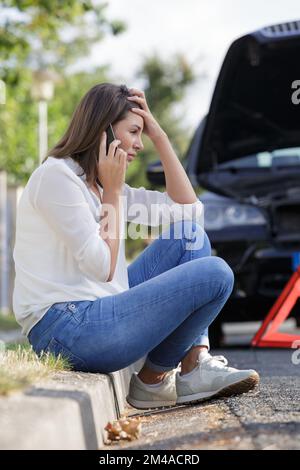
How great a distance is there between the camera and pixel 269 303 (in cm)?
638

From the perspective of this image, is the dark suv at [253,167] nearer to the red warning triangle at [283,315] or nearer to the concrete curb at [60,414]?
the red warning triangle at [283,315]

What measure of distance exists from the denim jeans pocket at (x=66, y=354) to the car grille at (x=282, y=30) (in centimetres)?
290

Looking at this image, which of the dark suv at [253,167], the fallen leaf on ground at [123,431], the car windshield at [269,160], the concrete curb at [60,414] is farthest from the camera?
the car windshield at [269,160]

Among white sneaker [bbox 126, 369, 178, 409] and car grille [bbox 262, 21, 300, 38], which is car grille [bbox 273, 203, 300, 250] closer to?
car grille [bbox 262, 21, 300, 38]

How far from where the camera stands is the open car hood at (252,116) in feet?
20.4

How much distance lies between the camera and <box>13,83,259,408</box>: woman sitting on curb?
12.5 feet

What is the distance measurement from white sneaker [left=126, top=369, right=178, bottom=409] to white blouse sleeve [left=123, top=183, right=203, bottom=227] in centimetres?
72

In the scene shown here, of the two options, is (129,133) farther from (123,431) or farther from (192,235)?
(123,431)

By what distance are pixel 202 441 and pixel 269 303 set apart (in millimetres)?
3301

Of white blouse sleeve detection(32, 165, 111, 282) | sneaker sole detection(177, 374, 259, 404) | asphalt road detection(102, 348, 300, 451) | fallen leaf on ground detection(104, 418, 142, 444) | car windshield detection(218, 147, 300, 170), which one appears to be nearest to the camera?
asphalt road detection(102, 348, 300, 451)

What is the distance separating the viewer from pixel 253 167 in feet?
22.8

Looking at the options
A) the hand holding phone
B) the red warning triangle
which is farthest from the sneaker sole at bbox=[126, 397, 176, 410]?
the red warning triangle

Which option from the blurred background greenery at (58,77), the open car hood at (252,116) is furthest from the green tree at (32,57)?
the open car hood at (252,116)
